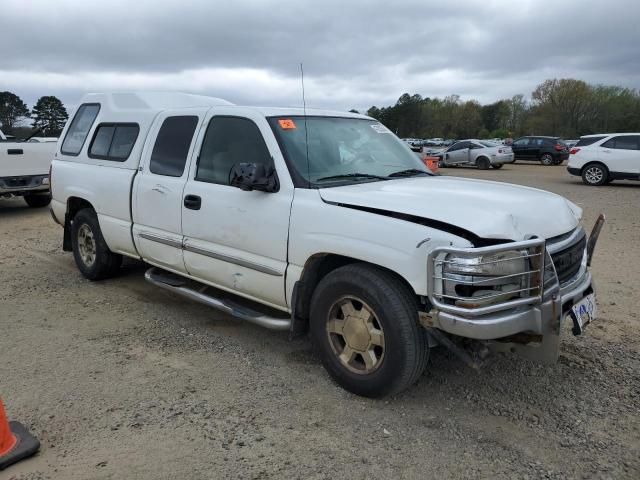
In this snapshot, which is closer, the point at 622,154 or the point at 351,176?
the point at 351,176

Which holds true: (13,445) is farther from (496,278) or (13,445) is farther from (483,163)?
(483,163)

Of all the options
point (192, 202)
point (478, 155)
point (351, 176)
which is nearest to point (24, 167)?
point (192, 202)

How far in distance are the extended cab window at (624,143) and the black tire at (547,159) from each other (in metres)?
12.0

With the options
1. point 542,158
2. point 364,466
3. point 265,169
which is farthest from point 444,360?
point 542,158

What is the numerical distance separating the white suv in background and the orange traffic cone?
54.7 feet

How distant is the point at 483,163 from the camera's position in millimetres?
25062

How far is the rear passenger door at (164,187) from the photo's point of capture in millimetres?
4574

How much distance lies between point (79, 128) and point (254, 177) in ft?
11.2

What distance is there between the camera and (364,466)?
284 centimetres

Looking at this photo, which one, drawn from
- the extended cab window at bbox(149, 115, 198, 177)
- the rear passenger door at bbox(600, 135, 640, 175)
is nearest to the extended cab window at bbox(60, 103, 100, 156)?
the extended cab window at bbox(149, 115, 198, 177)

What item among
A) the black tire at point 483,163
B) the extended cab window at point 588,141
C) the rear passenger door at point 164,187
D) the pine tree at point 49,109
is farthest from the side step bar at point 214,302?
the pine tree at point 49,109

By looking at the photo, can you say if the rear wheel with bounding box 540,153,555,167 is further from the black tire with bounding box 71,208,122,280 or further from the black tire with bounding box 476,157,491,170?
the black tire with bounding box 71,208,122,280

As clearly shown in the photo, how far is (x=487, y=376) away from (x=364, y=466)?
55.1 inches

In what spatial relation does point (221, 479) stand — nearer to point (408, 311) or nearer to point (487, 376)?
point (408, 311)
